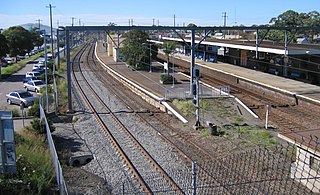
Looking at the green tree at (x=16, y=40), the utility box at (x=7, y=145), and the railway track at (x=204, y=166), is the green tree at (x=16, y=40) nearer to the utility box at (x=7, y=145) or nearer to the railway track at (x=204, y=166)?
the railway track at (x=204, y=166)

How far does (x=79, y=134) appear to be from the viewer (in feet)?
47.8

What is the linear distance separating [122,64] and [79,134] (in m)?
26.3

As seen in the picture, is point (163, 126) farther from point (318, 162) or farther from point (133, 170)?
point (318, 162)

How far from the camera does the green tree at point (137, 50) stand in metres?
34.8

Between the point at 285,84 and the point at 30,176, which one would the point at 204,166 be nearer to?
the point at 30,176

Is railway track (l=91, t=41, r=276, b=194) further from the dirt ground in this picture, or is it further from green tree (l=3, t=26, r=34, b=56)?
green tree (l=3, t=26, r=34, b=56)

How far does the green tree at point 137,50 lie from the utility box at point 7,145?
27312 mm

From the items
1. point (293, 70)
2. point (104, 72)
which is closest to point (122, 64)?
point (104, 72)

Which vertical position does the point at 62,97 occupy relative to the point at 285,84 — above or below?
below

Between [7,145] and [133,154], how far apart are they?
5.10 metres

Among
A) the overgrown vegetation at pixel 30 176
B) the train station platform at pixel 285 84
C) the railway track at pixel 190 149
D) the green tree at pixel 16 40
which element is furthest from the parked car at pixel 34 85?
the green tree at pixel 16 40

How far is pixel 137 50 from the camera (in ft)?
115

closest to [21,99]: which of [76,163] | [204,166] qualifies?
[76,163]

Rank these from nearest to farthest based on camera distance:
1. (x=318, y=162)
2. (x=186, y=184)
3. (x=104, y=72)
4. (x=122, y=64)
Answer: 1. (x=318, y=162)
2. (x=186, y=184)
3. (x=104, y=72)
4. (x=122, y=64)
